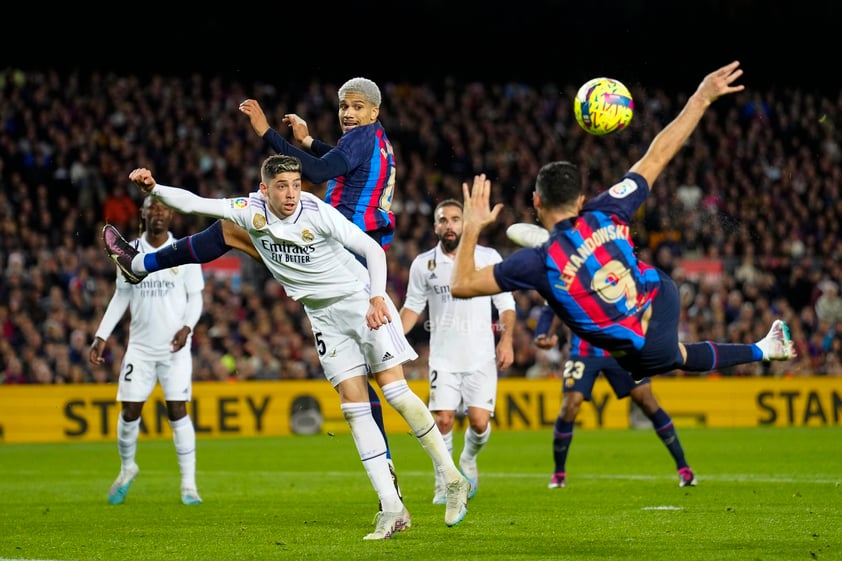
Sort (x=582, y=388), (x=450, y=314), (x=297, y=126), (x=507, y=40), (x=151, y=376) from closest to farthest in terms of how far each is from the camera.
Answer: (x=297, y=126)
(x=450, y=314)
(x=151, y=376)
(x=582, y=388)
(x=507, y=40)

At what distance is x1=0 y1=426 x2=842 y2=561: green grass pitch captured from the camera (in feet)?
24.6

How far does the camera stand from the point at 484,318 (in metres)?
11.6

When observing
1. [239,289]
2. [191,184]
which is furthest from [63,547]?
[191,184]

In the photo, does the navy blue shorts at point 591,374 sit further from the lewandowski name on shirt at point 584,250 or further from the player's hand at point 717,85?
the lewandowski name on shirt at point 584,250

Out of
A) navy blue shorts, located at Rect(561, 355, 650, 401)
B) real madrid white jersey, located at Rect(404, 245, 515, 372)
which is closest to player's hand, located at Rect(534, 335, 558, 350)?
navy blue shorts, located at Rect(561, 355, 650, 401)

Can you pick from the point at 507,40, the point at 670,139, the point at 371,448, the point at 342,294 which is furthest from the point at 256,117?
the point at 507,40

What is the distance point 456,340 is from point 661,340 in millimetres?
3895

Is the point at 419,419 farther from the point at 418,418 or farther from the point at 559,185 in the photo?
the point at 559,185

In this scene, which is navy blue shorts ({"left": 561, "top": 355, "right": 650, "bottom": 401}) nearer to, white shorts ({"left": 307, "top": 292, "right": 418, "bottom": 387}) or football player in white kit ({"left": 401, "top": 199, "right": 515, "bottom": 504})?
football player in white kit ({"left": 401, "top": 199, "right": 515, "bottom": 504})

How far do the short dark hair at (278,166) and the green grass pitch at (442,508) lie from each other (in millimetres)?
2434

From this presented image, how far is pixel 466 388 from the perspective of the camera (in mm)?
11391

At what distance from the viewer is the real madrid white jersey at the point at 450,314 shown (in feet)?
37.4

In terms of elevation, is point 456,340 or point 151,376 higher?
point 456,340

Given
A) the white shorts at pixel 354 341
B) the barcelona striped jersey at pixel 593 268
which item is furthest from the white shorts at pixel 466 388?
the barcelona striped jersey at pixel 593 268
